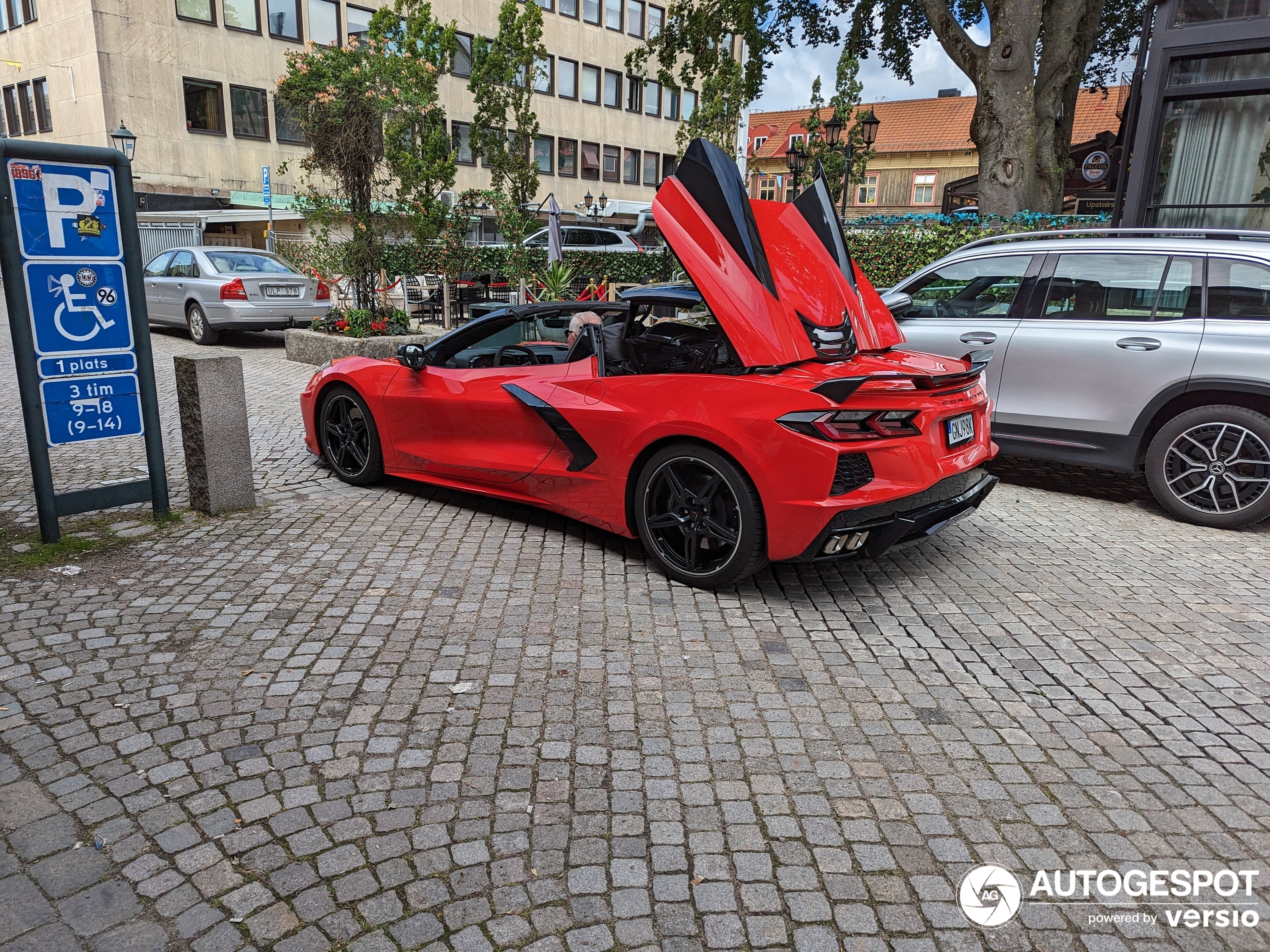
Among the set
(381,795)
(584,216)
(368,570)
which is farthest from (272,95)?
(381,795)

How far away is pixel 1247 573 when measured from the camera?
4.89 m

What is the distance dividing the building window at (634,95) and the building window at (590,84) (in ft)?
6.89

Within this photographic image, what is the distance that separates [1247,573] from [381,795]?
482cm

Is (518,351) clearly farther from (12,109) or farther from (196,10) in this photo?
(12,109)

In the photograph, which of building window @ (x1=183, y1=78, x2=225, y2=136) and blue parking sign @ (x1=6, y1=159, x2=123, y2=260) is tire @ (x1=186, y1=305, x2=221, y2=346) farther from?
building window @ (x1=183, y1=78, x2=225, y2=136)

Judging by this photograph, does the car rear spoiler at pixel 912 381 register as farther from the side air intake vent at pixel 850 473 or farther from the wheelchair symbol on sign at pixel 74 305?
the wheelchair symbol on sign at pixel 74 305

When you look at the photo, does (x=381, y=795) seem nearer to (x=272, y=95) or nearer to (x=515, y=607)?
(x=515, y=607)

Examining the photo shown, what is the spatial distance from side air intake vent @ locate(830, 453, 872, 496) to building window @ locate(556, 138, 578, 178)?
1712 inches

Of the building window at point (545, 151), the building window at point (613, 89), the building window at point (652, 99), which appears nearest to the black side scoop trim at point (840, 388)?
the building window at point (545, 151)

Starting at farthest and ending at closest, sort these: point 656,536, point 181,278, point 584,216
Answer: point 584,216
point 181,278
point 656,536

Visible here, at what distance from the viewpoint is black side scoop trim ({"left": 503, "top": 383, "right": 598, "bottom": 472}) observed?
474 cm

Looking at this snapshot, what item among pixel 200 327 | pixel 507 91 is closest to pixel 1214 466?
pixel 200 327

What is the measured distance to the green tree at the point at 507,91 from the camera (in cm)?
2592

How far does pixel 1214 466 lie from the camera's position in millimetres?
5688
